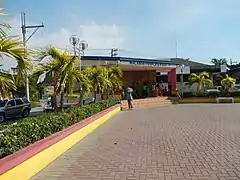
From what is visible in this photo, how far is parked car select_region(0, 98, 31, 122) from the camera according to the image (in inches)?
878

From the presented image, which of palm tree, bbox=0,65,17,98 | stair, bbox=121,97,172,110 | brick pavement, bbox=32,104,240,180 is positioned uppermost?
palm tree, bbox=0,65,17,98

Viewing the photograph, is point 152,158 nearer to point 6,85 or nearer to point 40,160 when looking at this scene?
point 40,160

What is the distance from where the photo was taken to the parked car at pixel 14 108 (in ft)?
73.2

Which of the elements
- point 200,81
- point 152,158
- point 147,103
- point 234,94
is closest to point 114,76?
point 147,103

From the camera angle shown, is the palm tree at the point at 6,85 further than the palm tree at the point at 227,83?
No

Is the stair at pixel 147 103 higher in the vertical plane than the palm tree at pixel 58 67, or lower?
lower

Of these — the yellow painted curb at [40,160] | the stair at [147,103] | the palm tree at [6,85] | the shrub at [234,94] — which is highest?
the palm tree at [6,85]

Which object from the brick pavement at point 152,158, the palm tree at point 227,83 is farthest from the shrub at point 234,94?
the brick pavement at point 152,158

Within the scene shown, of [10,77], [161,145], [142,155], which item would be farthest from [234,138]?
[10,77]

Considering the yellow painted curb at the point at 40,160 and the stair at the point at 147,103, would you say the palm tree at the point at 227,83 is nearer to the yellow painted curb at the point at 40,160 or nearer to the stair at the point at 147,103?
the stair at the point at 147,103

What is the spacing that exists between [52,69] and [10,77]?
189 inches

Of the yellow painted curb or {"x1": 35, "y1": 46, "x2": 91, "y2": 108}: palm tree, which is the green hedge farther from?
{"x1": 35, "y1": 46, "x2": 91, "y2": 108}: palm tree

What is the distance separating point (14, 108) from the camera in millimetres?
23703

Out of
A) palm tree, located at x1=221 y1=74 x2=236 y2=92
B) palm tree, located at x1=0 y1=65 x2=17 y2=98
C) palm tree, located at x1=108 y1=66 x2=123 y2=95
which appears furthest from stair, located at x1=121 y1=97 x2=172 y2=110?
palm tree, located at x1=0 y1=65 x2=17 y2=98
